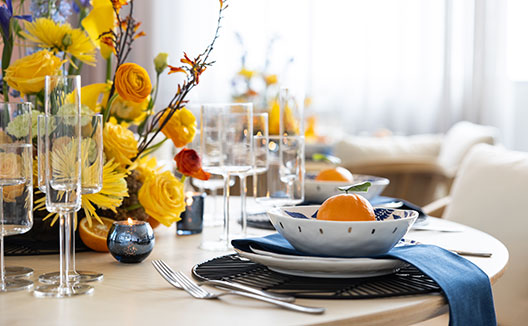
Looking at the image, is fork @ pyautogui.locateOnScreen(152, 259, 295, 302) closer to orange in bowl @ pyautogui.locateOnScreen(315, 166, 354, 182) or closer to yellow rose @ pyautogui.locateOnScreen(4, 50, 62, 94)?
yellow rose @ pyautogui.locateOnScreen(4, 50, 62, 94)

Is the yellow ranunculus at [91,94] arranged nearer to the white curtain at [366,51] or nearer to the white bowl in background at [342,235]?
the white bowl in background at [342,235]

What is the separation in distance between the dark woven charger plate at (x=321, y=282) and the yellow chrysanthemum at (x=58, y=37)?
0.55 m

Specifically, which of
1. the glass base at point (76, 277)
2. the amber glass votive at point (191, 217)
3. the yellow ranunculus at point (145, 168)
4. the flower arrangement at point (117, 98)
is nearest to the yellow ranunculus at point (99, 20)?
the flower arrangement at point (117, 98)

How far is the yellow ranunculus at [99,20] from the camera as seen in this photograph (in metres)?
1.33

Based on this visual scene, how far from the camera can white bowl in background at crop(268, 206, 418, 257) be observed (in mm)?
977

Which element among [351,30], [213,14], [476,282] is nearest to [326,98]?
[351,30]

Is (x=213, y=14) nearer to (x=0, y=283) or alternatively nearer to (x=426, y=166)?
(x=426, y=166)

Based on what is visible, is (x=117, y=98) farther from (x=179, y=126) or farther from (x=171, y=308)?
(x=171, y=308)

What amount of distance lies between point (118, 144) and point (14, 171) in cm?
29

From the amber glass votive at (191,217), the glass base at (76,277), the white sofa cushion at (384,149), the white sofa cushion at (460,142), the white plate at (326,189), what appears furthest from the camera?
the white sofa cushion at (460,142)

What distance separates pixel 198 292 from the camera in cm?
94

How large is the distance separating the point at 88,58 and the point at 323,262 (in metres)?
0.71

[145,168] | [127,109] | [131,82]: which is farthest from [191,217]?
[131,82]

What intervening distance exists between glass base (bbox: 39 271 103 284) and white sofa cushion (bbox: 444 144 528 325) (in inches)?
45.2
